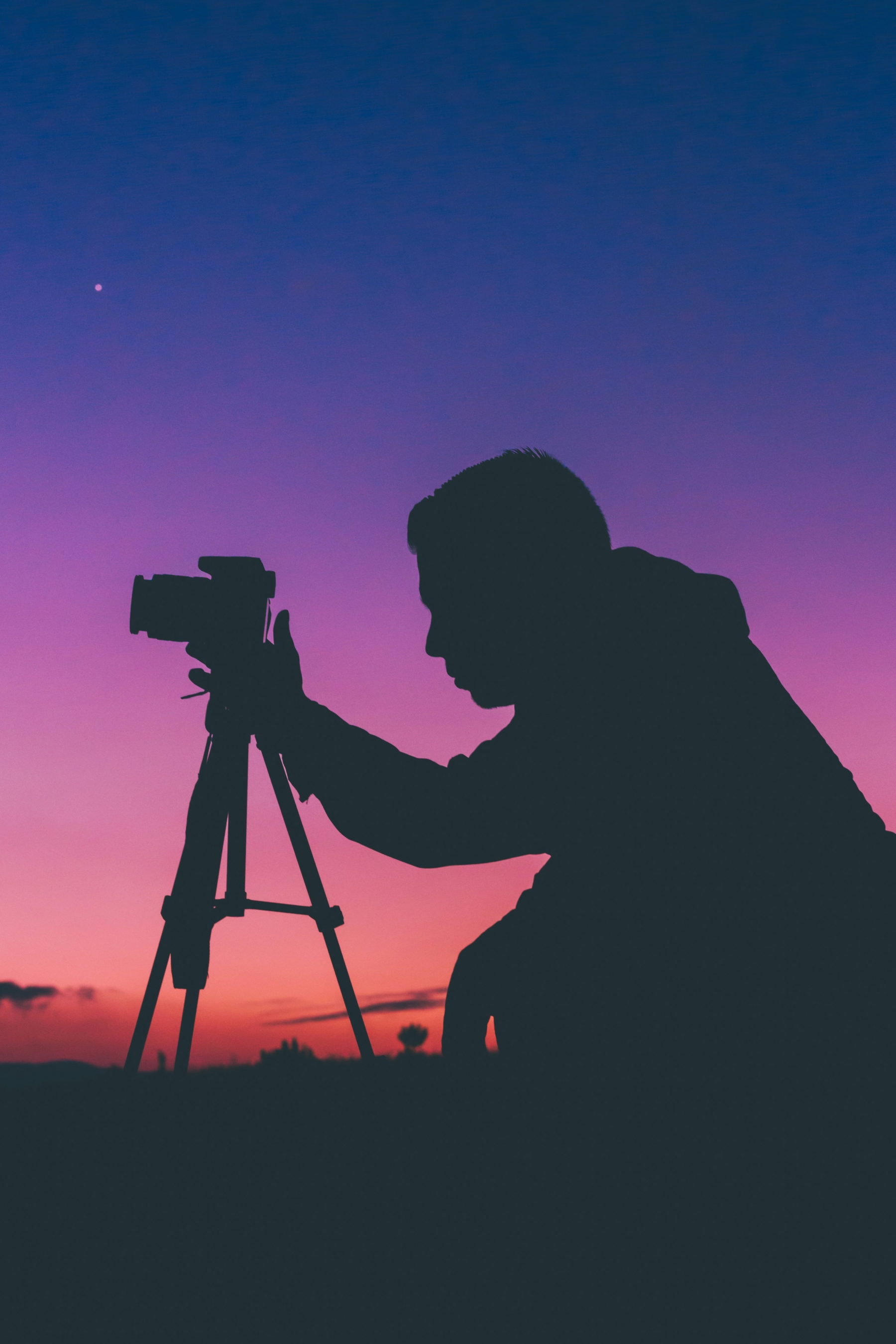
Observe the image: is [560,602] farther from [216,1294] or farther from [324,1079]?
[324,1079]

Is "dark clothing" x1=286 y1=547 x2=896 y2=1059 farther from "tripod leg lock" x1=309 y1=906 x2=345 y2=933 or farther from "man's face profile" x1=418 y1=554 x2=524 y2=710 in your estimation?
"tripod leg lock" x1=309 y1=906 x2=345 y2=933

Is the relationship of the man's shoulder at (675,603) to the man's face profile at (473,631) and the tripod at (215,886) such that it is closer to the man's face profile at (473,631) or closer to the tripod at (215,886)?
the man's face profile at (473,631)

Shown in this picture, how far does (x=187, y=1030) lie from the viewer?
11.4ft

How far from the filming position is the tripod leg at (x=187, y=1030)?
3389mm

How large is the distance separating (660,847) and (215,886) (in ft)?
7.65

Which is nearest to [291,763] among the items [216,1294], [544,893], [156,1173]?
[544,893]

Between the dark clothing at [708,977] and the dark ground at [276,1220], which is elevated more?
the dark clothing at [708,977]

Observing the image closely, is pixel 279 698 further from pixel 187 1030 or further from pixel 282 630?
pixel 187 1030

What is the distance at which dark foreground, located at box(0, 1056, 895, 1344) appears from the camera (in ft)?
5.22

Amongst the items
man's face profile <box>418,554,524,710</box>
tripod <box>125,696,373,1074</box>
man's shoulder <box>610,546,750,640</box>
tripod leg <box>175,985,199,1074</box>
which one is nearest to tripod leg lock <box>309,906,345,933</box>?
tripod <box>125,696,373,1074</box>

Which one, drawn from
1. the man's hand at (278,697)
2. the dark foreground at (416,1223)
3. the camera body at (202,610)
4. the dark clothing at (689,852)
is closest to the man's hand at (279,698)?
the man's hand at (278,697)

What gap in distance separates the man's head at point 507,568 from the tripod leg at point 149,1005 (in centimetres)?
186

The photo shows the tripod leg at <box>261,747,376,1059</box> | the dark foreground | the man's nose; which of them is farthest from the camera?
the tripod leg at <box>261,747,376,1059</box>

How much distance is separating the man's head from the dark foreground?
1.04m
